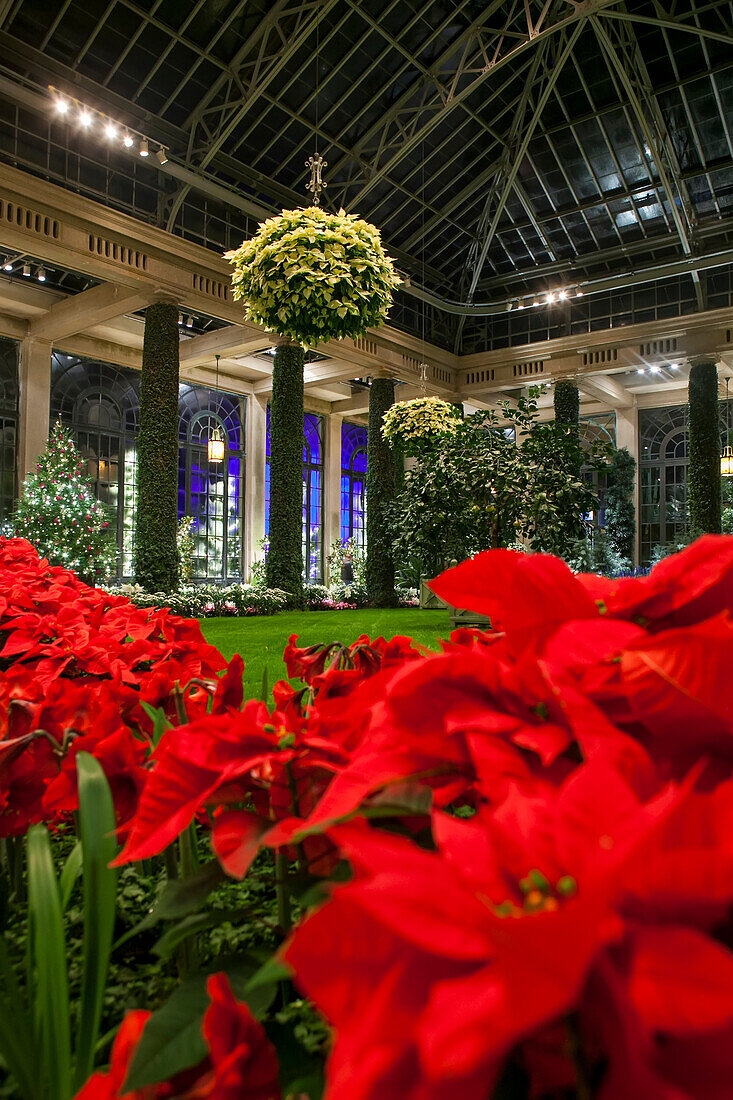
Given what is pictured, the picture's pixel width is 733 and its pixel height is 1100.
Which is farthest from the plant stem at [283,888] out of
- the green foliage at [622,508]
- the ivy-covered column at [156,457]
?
the green foliage at [622,508]

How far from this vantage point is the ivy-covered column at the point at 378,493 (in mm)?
12383

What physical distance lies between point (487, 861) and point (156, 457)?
31.8ft

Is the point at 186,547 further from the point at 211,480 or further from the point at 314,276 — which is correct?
the point at 314,276

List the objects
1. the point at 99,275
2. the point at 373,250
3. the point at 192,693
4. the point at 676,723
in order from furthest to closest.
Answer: the point at 99,275
the point at 373,250
the point at 192,693
the point at 676,723

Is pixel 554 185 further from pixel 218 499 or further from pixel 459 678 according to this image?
pixel 459 678

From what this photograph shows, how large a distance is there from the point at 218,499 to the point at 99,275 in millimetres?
6355

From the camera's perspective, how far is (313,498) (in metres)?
16.6

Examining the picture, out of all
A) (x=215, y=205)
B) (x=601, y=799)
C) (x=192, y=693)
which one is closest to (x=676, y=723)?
(x=601, y=799)

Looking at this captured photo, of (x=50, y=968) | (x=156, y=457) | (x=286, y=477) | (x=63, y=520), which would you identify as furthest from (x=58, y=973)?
(x=286, y=477)

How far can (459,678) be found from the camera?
1.30 feet

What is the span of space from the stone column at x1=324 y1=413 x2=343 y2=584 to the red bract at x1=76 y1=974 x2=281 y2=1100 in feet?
53.2

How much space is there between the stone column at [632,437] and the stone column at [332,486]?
6609mm

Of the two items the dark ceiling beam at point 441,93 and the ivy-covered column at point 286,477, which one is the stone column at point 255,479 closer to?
the ivy-covered column at point 286,477

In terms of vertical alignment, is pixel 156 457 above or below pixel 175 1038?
above
